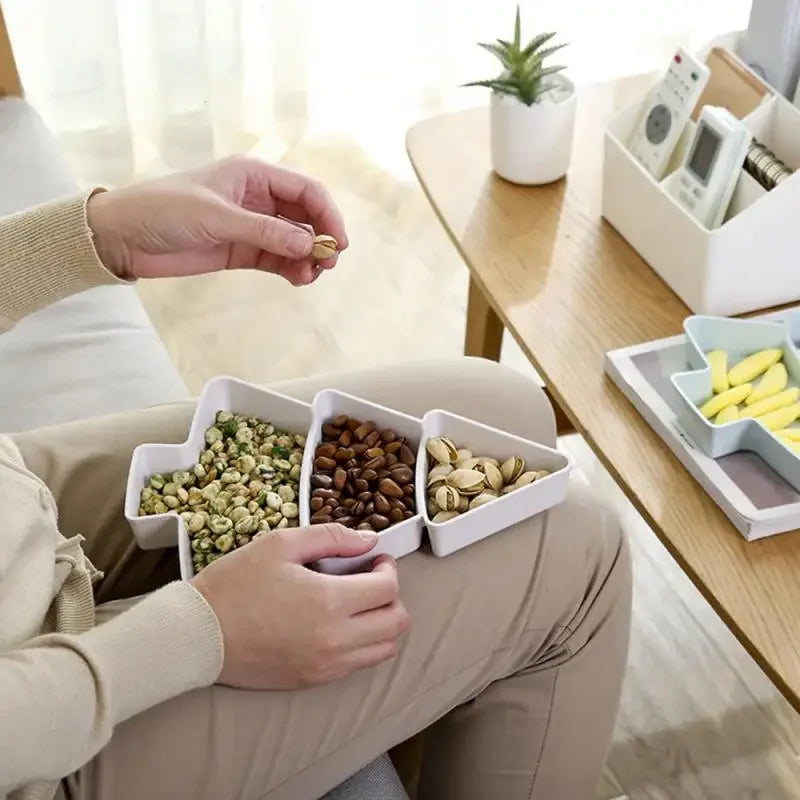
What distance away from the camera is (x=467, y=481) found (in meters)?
0.90

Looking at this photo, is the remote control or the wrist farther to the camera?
the remote control

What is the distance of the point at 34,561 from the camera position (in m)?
0.85

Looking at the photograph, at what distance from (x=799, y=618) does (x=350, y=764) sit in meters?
0.37

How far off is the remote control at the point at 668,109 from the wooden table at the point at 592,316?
0.10 metres

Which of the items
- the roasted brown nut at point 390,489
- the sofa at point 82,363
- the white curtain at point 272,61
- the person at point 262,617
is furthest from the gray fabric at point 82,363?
the white curtain at point 272,61

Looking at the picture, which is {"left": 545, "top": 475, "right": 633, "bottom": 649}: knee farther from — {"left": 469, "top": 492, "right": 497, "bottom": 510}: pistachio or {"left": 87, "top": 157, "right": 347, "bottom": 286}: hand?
{"left": 87, "top": 157, "right": 347, "bottom": 286}: hand

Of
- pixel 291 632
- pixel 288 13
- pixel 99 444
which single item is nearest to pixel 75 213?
pixel 99 444

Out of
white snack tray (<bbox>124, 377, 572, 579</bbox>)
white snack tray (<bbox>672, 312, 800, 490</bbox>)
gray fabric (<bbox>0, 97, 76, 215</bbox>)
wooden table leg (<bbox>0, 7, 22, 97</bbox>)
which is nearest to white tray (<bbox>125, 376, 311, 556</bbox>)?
white snack tray (<bbox>124, 377, 572, 579</bbox>)

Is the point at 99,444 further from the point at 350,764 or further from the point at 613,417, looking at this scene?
the point at 613,417

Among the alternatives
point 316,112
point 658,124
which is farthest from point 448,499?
point 316,112

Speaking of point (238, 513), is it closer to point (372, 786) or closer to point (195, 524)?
point (195, 524)

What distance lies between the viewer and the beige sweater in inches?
29.0

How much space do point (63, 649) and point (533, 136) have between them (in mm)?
770

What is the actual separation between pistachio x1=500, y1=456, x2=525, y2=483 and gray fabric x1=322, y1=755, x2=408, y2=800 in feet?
0.92
